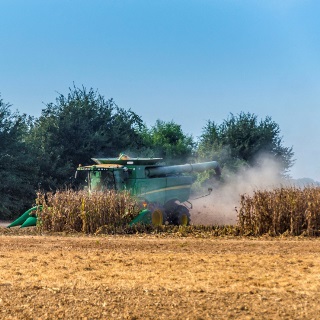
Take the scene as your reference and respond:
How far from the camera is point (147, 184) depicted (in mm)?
25797

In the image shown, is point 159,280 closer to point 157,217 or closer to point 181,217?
point 157,217

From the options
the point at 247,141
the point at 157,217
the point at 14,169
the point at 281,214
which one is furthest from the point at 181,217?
the point at 247,141

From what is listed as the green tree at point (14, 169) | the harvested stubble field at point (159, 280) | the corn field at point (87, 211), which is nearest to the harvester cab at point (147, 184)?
the corn field at point (87, 211)

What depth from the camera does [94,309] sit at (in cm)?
1013

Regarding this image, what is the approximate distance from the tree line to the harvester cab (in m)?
11.5

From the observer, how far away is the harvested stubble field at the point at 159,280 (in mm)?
10070

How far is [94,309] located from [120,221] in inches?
533

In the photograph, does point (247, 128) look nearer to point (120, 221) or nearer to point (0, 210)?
point (0, 210)

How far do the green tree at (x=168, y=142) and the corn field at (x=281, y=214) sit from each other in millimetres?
22985

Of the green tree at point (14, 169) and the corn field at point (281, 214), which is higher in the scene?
the green tree at point (14, 169)

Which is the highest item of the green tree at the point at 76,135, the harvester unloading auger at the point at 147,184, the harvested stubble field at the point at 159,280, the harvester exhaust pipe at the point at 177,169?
the green tree at the point at 76,135

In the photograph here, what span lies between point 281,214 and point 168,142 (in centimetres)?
3425

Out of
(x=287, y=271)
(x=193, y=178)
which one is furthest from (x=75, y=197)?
(x=287, y=271)

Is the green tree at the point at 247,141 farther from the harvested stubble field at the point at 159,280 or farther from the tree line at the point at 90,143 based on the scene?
the harvested stubble field at the point at 159,280
